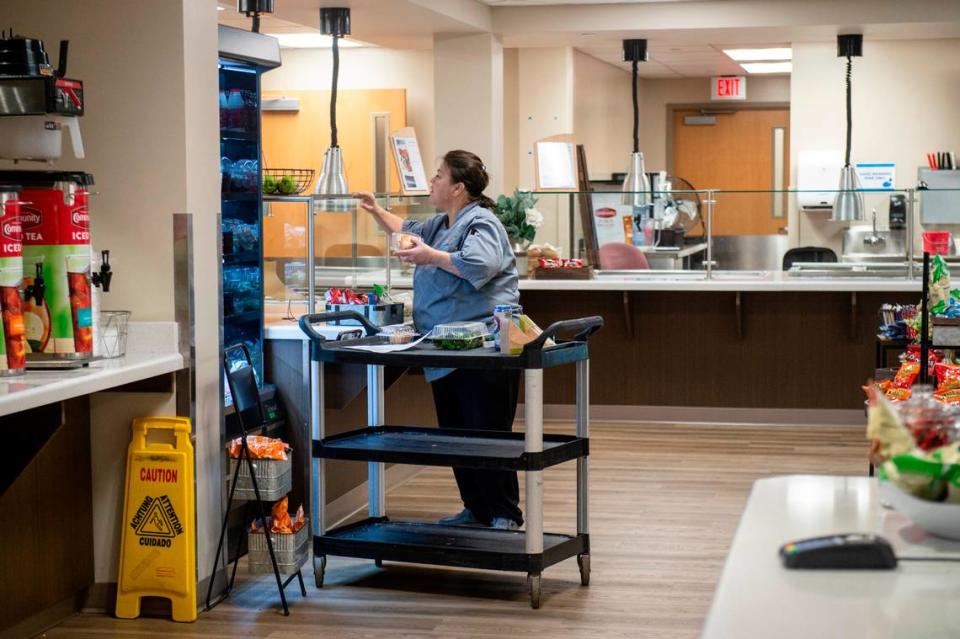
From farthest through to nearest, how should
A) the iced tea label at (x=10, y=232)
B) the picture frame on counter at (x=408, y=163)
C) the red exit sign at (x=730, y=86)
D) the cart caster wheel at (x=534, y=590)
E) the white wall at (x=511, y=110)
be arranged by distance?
the red exit sign at (x=730, y=86) < the white wall at (x=511, y=110) < the picture frame on counter at (x=408, y=163) < the cart caster wheel at (x=534, y=590) < the iced tea label at (x=10, y=232)

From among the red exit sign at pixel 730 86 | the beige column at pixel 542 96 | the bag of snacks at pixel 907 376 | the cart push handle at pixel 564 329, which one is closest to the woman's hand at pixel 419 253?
the cart push handle at pixel 564 329

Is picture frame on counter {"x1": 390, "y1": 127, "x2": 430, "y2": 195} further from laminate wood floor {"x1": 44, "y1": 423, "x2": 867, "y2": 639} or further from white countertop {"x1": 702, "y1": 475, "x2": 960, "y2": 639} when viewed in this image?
white countertop {"x1": 702, "y1": 475, "x2": 960, "y2": 639}

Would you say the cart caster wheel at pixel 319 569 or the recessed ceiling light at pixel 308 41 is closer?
the cart caster wheel at pixel 319 569

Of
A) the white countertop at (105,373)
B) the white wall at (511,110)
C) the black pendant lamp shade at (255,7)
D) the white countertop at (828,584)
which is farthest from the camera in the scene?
the white wall at (511,110)

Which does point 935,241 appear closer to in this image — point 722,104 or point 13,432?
point 13,432

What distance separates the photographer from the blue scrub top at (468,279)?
14.9ft

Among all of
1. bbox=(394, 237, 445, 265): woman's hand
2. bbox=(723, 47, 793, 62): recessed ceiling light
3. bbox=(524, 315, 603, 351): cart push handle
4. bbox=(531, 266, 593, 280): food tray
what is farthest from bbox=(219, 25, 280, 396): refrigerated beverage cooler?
bbox=(723, 47, 793, 62): recessed ceiling light

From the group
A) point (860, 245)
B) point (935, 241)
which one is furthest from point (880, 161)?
point (935, 241)

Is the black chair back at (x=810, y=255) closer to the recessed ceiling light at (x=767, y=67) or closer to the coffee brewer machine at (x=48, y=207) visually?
the recessed ceiling light at (x=767, y=67)

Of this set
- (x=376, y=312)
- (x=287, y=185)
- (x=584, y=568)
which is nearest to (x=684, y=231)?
(x=376, y=312)

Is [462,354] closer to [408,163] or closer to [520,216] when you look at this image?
[408,163]

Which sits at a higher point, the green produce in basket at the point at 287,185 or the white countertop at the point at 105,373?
the green produce in basket at the point at 287,185

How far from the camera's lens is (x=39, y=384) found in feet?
11.1

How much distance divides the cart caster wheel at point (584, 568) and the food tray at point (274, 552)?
0.96m
